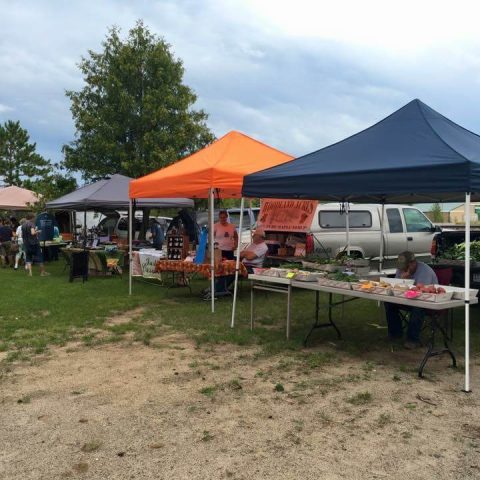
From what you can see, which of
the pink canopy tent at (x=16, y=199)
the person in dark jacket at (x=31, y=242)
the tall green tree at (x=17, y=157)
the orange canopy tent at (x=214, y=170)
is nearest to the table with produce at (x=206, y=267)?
the orange canopy tent at (x=214, y=170)

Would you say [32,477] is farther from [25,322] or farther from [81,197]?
[81,197]

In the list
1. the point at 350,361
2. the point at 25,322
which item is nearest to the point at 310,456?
the point at 350,361

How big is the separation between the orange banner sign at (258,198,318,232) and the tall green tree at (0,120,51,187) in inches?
1473

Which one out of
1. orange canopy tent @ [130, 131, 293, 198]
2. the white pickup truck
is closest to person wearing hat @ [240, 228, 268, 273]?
orange canopy tent @ [130, 131, 293, 198]

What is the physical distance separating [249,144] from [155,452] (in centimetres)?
674

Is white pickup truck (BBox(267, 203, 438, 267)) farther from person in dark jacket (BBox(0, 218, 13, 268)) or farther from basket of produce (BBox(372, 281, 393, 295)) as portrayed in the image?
person in dark jacket (BBox(0, 218, 13, 268))

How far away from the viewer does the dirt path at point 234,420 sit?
3.39 m

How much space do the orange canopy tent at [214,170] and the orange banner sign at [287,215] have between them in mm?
927

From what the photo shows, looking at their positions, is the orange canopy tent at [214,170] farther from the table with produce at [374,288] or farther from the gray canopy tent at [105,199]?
the gray canopy tent at [105,199]

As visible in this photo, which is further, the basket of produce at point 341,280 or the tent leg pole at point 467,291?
the basket of produce at point 341,280

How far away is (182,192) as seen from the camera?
8.90 metres

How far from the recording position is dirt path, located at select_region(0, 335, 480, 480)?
3.39m

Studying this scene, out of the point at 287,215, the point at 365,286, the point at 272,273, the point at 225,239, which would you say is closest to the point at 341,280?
the point at 365,286

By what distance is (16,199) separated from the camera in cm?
2300
